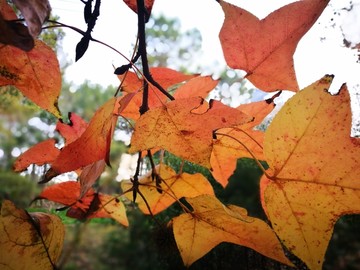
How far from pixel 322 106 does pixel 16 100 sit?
16.3 ft

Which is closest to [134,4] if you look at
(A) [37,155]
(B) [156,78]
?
(B) [156,78]

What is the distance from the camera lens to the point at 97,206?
299mm

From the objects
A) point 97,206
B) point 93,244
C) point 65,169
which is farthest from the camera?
point 93,244

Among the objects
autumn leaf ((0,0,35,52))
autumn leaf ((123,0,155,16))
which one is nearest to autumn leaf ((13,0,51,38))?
autumn leaf ((0,0,35,52))

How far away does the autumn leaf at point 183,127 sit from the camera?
175mm

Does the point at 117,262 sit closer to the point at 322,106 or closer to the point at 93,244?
the point at 93,244

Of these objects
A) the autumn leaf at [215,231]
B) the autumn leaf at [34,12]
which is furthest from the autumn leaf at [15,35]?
the autumn leaf at [215,231]

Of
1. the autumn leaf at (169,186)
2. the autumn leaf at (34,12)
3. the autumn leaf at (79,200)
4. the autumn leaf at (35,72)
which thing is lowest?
the autumn leaf at (79,200)

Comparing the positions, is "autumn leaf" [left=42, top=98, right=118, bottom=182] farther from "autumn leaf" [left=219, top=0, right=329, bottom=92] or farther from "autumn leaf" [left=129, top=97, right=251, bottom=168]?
"autumn leaf" [left=219, top=0, right=329, bottom=92]

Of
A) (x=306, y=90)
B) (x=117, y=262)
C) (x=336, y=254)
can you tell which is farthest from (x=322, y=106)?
(x=117, y=262)

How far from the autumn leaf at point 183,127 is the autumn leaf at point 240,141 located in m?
0.06

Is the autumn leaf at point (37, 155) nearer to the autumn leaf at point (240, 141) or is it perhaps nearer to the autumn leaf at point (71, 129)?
the autumn leaf at point (71, 129)

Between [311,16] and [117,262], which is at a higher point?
[311,16]

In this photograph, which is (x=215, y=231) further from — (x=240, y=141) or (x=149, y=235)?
(x=149, y=235)
